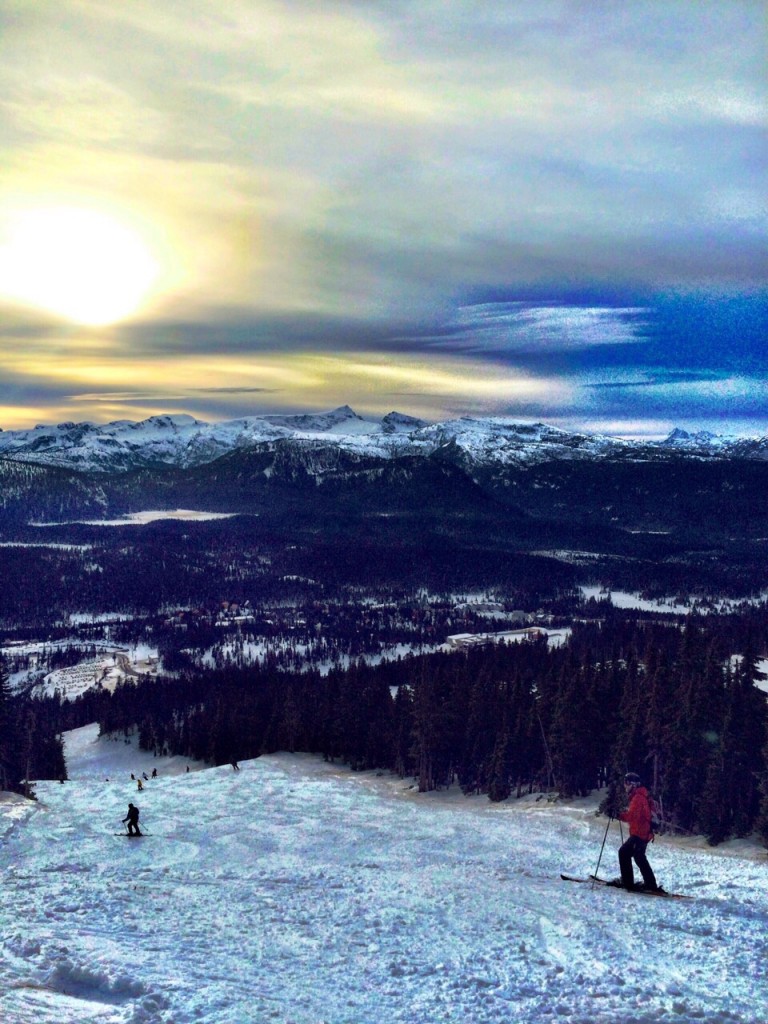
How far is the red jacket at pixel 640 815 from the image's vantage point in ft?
71.8

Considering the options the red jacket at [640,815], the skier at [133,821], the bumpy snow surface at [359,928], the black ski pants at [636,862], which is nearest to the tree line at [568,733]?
the bumpy snow surface at [359,928]

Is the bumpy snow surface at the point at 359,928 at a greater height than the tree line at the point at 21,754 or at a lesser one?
greater

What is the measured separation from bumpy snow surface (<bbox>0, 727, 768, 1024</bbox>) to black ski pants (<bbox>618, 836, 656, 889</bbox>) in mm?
786

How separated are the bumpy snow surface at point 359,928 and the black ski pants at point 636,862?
79 centimetres

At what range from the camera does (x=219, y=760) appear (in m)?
80.1

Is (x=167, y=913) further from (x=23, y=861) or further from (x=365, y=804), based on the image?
(x=365, y=804)

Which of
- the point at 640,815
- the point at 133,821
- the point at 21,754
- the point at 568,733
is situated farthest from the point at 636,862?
the point at 21,754

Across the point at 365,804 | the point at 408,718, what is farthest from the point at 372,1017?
the point at 408,718

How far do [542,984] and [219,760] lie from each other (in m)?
69.0

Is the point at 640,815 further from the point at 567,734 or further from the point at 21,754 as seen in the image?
the point at 21,754

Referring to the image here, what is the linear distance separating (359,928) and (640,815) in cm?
871

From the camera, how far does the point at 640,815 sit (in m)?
21.9

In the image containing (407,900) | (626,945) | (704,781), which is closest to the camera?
(626,945)

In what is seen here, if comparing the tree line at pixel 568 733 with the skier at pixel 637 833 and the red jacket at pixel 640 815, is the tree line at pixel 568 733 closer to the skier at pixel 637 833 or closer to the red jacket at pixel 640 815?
the skier at pixel 637 833
